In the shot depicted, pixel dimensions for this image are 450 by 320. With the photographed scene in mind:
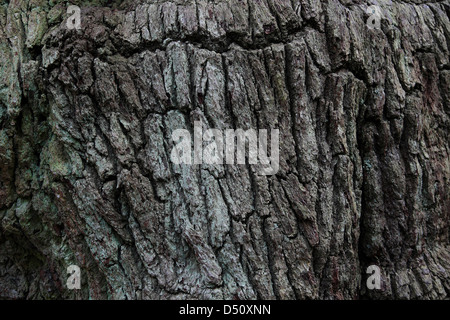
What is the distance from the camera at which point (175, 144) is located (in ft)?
7.77

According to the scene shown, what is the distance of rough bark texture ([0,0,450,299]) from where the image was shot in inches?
91.7

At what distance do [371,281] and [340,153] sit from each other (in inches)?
34.6

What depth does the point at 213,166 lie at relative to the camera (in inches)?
91.8

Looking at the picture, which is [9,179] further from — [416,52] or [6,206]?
[416,52]

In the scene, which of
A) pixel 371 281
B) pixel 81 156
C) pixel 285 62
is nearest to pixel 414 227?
pixel 371 281

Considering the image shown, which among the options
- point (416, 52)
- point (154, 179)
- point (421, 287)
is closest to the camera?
point (154, 179)

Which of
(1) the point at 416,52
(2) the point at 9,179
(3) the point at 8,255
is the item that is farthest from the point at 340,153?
(3) the point at 8,255

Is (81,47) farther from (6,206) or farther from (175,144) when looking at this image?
(6,206)

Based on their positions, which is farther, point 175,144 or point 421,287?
point 421,287

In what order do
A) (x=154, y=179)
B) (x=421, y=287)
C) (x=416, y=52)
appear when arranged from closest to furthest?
(x=154, y=179) < (x=421, y=287) < (x=416, y=52)

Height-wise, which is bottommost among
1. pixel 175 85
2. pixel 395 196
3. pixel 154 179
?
pixel 395 196

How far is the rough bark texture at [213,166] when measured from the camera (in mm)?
2328

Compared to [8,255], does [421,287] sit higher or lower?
lower

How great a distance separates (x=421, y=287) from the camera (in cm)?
262
